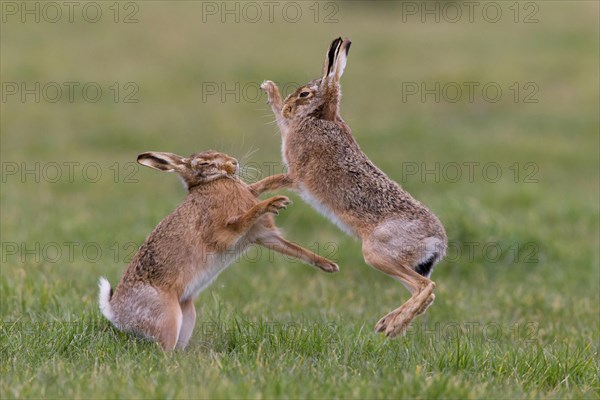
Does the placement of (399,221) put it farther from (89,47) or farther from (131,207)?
(89,47)

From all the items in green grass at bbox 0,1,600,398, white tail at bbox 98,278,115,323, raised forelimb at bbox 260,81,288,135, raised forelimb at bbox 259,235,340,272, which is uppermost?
raised forelimb at bbox 260,81,288,135

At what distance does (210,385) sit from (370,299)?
4356 millimetres

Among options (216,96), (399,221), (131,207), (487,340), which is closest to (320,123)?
(399,221)

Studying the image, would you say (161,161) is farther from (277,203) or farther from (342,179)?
(342,179)

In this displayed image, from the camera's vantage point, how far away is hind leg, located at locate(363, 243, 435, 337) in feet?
19.0

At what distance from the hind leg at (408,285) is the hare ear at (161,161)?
53.8 inches

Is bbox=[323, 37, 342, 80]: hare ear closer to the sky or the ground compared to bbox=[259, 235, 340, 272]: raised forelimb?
closer to the sky

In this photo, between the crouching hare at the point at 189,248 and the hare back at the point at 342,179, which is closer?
the crouching hare at the point at 189,248

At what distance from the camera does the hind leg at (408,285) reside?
580cm

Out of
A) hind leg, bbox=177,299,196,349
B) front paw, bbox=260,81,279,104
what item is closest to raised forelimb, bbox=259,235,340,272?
hind leg, bbox=177,299,196,349

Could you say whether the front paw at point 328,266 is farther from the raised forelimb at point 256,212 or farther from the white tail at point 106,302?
the white tail at point 106,302

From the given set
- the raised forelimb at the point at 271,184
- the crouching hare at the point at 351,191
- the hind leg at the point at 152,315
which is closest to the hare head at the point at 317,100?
the crouching hare at the point at 351,191

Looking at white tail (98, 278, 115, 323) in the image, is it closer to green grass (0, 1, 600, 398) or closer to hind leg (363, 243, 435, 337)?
green grass (0, 1, 600, 398)

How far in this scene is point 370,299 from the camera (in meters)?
8.86
